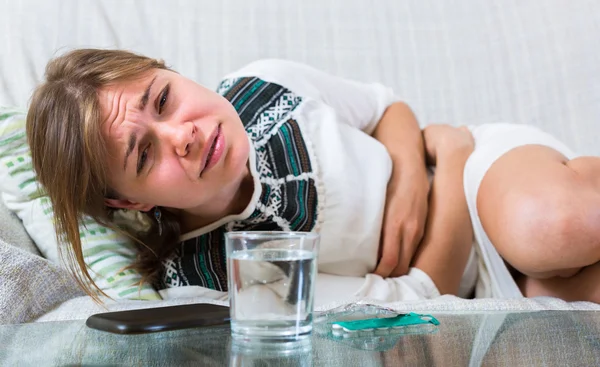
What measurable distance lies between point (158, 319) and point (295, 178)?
546 millimetres

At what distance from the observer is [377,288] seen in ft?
3.25

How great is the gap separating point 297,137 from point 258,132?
0.07m

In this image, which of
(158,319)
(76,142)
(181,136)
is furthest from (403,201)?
(158,319)

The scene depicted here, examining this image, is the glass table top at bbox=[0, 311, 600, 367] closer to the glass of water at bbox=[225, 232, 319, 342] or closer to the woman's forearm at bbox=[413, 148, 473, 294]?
the glass of water at bbox=[225, 232, 319, 342]

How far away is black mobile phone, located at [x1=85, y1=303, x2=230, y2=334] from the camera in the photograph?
52 cm

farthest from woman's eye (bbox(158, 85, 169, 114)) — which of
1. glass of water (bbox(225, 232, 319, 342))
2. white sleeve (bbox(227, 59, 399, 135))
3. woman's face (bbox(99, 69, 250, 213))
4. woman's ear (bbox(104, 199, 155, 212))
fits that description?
glass of water (bbox(225, 232, 319, 342))

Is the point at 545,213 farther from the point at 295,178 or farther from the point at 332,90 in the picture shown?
the point at 332,90

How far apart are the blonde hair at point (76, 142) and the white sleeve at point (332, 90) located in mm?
268

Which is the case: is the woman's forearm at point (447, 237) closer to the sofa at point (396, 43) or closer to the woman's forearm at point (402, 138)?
the woman's forearm at point (402, 138)

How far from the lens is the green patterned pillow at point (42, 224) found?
97cm

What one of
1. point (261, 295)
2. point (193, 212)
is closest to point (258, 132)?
point (193, 212)

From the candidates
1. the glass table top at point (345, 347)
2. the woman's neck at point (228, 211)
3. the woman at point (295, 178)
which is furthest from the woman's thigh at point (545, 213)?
the woman's neck at point (228, 211)

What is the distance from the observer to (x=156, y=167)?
2.85ft

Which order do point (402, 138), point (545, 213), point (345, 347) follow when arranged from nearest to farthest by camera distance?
point (345, 347), point (545, 213), point (402, 138)
